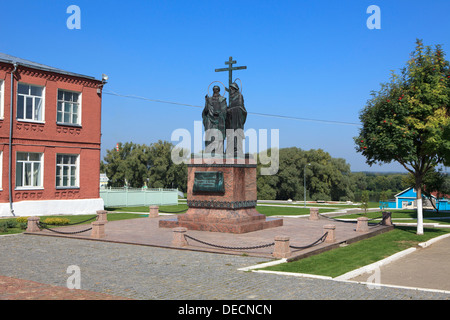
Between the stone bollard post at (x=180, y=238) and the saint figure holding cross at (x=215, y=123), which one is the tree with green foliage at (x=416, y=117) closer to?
the saint figure holding cross at (x=215, y=123)

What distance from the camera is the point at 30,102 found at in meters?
25.4

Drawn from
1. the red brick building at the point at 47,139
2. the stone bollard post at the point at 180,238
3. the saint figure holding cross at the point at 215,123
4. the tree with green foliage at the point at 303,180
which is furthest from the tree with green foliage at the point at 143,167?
the stone bollard post at the point at 180,238

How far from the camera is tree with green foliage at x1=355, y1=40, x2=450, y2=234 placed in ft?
56.9

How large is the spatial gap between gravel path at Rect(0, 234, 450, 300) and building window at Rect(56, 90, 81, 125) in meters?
14.3

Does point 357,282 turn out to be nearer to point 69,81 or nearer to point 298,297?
point 298,297

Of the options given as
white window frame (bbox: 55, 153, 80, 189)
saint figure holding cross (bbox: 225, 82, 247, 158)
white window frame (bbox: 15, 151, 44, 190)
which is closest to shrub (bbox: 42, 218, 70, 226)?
white window frame (bbox: 15, 151, 44, 190)

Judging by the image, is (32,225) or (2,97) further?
(2,97)

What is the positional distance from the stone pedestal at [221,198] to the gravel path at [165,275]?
4.08m

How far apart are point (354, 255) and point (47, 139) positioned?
19.8 m

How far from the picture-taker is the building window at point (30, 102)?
981 inches

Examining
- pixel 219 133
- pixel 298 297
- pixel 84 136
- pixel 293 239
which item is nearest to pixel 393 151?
pixel 293 239

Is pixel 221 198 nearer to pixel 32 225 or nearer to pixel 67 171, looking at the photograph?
pixel 32 225

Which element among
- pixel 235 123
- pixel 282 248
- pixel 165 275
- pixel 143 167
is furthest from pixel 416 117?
pixel 143 167

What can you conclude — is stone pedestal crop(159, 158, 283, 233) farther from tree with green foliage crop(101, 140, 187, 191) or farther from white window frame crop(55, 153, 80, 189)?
tree with green foliage crop(101, 140, 187, 191)
